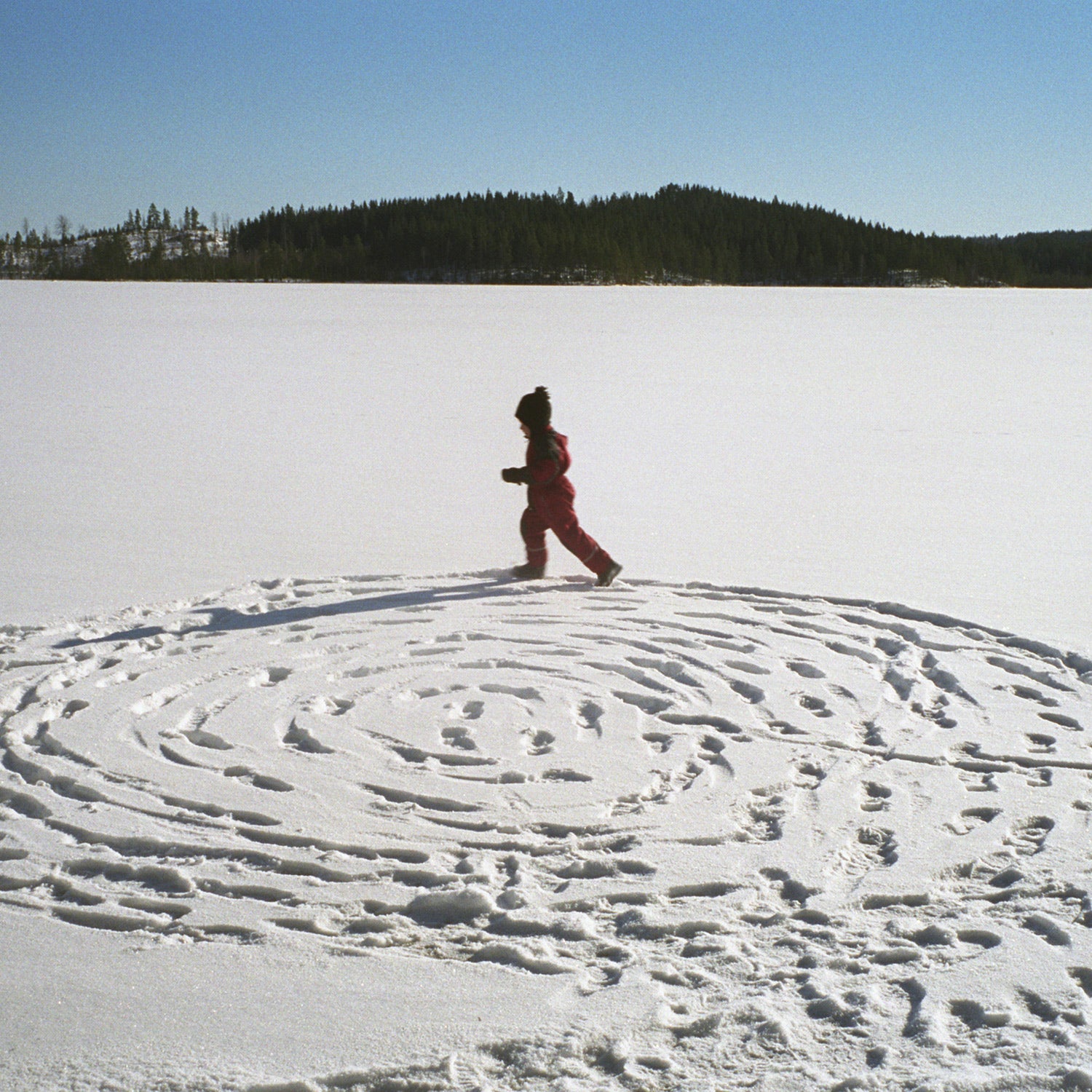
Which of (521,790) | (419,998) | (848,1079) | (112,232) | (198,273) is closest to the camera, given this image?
(848,1079)

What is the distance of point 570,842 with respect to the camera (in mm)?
3369

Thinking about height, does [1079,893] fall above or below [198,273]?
below

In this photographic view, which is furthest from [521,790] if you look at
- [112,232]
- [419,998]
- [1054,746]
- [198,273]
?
[112,232]

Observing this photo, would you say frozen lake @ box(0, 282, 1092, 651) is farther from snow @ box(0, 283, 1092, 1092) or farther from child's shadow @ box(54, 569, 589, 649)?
child's shadow @ box(54, 569, 589, 649)

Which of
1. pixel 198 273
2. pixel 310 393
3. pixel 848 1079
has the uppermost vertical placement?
pixel 198 273

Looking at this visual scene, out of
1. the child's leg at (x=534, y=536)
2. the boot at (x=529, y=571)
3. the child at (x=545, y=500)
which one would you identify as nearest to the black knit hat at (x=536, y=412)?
the child at (x=545, y=500)

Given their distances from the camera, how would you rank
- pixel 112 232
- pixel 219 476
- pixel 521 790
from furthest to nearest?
pixel 112 232 → pixel 219 476 → pixel 521 790

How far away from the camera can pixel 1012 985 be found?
8.74 ft

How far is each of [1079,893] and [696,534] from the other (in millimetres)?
4551

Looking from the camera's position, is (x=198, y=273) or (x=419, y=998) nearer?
(x=419, y=998)

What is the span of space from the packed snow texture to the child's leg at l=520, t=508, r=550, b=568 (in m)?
0.92

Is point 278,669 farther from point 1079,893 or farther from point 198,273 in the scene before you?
point 198,273

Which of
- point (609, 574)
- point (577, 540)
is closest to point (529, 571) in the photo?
point (577, 540)

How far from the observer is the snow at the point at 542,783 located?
99.5 inches
